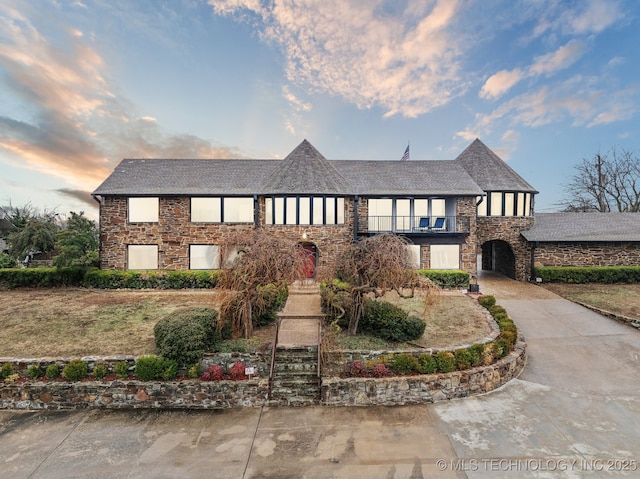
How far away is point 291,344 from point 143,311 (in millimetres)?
7384

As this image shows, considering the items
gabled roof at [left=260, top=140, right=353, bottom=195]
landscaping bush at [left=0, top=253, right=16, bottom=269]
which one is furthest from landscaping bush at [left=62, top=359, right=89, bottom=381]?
landscaping bush at [left=0, top=253, right=16, bottom=269]

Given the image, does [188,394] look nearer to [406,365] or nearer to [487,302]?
[406,365]

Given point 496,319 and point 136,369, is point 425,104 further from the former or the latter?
point 136,369

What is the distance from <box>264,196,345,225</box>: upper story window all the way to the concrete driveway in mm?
11328

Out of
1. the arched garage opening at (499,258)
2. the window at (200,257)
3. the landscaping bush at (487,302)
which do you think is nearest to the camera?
the landscaping bush at (487,302)

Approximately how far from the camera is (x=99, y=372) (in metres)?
7.04

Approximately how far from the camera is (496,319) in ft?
35.9

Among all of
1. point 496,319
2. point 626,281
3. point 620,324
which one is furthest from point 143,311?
point 626,281

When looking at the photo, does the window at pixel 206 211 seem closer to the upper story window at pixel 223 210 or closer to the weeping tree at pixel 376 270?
the upper story window at pixel 223 210

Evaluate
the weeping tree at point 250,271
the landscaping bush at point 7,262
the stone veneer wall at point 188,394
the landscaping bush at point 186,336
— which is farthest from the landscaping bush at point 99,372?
the landscaping bush at point 7,262

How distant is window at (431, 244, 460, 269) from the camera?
17.5 m

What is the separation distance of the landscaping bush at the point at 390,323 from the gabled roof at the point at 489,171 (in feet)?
46.3

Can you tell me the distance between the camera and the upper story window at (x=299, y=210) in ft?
55.2

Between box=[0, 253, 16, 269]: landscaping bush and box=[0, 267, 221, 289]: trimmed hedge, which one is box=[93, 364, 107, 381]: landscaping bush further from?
box=[0, 253, 16, 269]: landscaping bush
